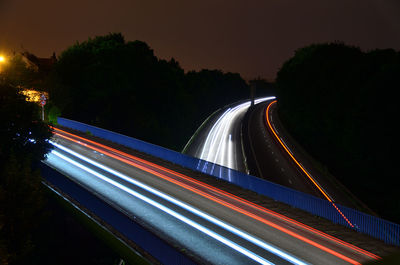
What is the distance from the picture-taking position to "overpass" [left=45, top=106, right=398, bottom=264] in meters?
12.7

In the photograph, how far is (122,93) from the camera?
2351 inches

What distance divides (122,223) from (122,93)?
48.3m

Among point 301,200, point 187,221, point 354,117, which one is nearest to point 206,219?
point 187,221

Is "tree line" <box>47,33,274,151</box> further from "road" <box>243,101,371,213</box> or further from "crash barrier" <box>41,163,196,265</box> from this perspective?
"crash barrier" <box>41,163,196,265</box>

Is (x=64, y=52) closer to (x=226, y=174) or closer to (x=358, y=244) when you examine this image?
(x=226, y=174)

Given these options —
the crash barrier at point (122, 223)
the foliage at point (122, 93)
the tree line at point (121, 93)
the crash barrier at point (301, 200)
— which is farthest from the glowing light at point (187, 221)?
the foliage at point (122, 93)

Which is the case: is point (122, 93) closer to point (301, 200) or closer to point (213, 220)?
point (301, 200)

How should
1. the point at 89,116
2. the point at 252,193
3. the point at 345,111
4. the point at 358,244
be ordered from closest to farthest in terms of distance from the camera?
the point at 358,244, the point at 252,193, the point at 345,111, the point at 89,116

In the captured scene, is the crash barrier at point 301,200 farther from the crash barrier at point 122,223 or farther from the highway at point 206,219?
the crash barrier at point 122,223

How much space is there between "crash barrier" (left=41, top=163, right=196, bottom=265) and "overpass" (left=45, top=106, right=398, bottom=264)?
Result: 0.17 metres

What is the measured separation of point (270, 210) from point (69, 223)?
13.9 m

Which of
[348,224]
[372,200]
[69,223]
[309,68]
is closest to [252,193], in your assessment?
[348,224]

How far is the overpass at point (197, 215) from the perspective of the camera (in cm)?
1266

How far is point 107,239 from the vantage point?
47.6ft
